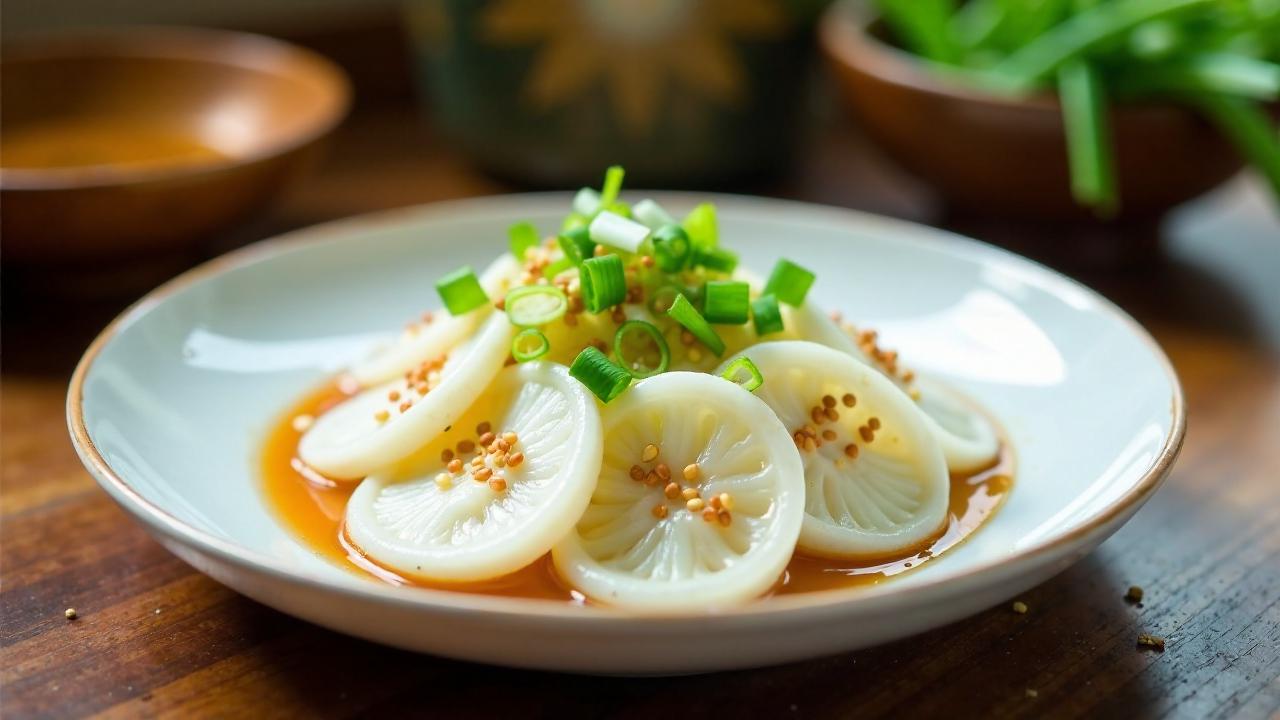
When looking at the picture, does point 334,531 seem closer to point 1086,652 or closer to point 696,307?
point 696,307

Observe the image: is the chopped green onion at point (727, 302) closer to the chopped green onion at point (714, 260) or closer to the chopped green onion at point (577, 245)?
the chopped green onion at point (714, 260)

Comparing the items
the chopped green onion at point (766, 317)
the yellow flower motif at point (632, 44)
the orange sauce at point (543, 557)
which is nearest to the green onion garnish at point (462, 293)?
the orange sauce at point (543, 557)

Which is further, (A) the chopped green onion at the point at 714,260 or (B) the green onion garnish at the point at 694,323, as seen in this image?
(A) the chopped green onion at the point at 714,260

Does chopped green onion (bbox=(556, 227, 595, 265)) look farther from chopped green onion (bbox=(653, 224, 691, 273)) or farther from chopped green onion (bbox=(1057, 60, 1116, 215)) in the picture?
chopped green onion (bbox=(1057, 60, 1116, 215))

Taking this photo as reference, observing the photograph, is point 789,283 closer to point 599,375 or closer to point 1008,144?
point 599,375

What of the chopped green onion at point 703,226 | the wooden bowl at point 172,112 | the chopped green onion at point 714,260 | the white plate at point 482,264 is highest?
the chopped green onion at point 703,226

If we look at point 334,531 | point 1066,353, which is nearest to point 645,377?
point 334,531

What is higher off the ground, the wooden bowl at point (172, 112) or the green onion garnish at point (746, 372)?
the green onion garnish at point (746, 372)
